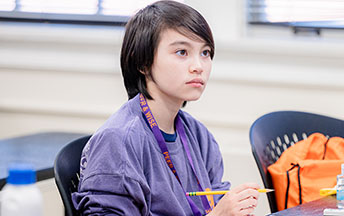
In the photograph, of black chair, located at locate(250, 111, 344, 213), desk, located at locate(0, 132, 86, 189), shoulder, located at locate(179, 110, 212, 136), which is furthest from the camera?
desk, located at locate(0, 132, 86, 189)

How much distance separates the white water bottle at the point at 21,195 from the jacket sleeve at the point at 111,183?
0.54 metres

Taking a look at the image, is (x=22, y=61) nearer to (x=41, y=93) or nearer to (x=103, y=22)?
(x=41, y=93)

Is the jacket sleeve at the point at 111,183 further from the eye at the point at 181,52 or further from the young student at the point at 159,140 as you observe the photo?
the eye at the point at 181,52

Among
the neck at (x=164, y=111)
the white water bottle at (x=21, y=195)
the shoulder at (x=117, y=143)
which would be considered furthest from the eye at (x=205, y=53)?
the white water bottle at (x=21, y=195)

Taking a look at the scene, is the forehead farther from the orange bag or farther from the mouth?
the orange bag

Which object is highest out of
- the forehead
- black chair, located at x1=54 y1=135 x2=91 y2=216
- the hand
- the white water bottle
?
the forehead

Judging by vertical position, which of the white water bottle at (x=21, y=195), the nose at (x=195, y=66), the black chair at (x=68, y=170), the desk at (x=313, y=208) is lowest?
the desk at (x=313, y=208)

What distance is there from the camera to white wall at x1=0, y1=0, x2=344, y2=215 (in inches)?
114

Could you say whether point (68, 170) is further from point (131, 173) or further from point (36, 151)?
point (36, 151)

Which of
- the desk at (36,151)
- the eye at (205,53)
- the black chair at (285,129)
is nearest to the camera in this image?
the eye at (205,53)

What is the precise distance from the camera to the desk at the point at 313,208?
5.01ft

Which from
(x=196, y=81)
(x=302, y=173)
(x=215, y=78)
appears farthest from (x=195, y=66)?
(x=215, y=78)

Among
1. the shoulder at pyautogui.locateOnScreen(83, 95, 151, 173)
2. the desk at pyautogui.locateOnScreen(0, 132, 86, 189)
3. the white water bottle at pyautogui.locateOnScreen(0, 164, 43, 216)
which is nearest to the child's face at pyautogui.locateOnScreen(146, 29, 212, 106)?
the shoulder at pyautogui.locateOnScreen(83, 95, 151, 173)

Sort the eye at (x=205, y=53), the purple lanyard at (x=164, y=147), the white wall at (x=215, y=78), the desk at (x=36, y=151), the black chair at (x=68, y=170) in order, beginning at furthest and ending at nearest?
the white wall at (x=215, y=78) < the desk at (x=36, y=151) < the eye at (x=205, y=53) < the purple lanyard at (x=164, y=147) < the black chair at (x=68, y=170)
